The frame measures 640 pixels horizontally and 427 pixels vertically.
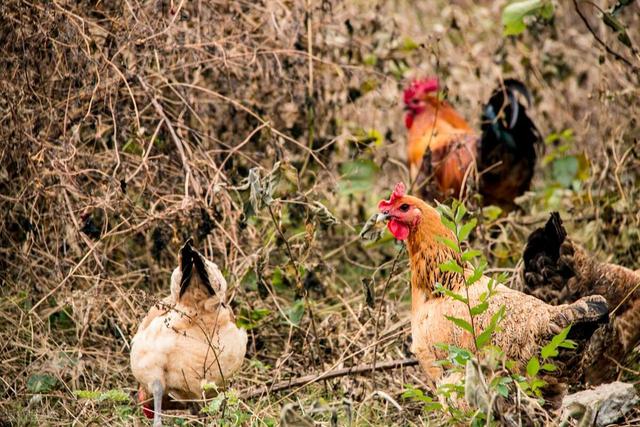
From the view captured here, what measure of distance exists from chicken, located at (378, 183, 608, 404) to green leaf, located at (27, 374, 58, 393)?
1.81 meters

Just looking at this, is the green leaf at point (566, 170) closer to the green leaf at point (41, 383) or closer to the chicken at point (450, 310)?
the chicken at point (450, 310)

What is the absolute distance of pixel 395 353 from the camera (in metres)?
4.95

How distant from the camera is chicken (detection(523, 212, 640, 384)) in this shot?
14.9 ft

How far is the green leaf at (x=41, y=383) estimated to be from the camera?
4410mm

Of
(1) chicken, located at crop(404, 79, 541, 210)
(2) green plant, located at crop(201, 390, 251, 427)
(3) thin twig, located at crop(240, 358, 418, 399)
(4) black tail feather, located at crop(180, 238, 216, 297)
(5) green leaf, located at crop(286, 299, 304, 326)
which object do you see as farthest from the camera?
(1) chicken, located at crop(404, 79, 541, 210)

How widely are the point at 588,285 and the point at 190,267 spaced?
2.02 meters

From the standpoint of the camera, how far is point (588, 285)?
14.9 feet

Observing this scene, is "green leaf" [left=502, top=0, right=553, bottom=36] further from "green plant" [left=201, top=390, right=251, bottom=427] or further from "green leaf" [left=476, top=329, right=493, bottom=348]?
"green plant" [left=201, top=390, right=251, bottom=427]

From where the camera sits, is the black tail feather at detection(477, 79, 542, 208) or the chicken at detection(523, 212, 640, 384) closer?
the chicken at detection(523, 212, 640, 384)

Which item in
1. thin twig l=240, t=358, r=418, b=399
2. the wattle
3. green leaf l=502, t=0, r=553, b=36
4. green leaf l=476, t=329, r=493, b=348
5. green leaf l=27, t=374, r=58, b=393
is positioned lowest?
green leaf l=27, t=374, r=58, b=393

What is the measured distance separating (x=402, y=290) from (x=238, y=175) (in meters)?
1.29

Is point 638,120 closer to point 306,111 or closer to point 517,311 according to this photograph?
point 306,111

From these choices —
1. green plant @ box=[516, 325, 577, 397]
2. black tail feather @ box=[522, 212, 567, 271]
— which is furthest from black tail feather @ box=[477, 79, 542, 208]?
green plant @ box=[516, 325, 577, 397]

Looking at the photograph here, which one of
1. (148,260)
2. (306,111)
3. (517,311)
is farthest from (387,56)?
(517,311)
